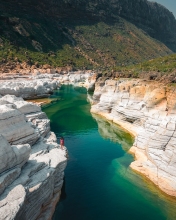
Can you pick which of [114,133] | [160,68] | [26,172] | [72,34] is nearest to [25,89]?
[114,133]

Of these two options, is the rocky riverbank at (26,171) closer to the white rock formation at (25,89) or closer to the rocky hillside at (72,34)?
the white rock formation at (25,89)

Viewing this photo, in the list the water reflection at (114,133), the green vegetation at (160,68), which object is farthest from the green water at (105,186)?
the green vegetation at (160,68)

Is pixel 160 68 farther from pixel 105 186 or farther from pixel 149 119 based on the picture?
pixel 105 186

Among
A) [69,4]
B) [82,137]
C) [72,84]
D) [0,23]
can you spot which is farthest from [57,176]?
[69,4]

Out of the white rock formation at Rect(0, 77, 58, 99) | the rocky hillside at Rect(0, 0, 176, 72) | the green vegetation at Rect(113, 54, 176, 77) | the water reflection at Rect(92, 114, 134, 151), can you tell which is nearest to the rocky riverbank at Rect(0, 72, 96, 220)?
the water reflection at Rect(92, 114, 134, 151)

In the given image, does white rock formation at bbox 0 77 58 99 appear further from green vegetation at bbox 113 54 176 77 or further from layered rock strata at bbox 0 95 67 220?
layered rock strata at bbox 0 95 67 220

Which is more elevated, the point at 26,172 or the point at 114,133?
the point at 26,172

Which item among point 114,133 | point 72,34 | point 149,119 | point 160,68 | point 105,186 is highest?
point 72,34
